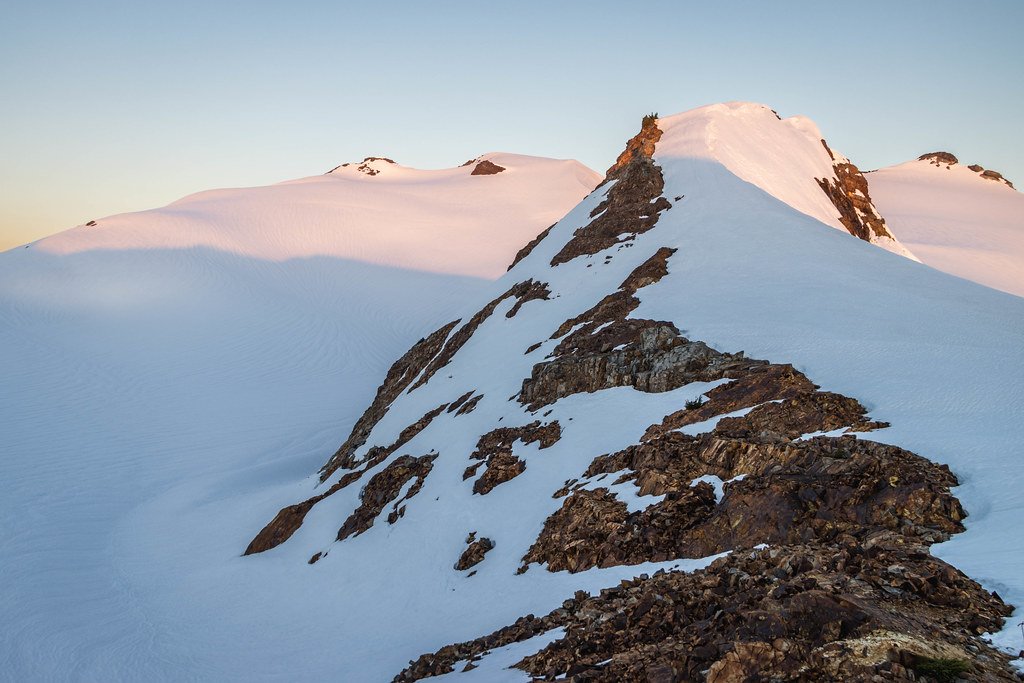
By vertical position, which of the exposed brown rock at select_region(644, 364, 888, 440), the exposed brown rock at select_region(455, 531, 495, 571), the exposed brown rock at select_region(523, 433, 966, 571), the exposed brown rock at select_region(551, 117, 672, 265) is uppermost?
the exposed brown rock at select_region(551, 117, 672, 265)

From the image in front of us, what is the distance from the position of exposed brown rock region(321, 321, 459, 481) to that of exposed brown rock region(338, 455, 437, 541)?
469 cm

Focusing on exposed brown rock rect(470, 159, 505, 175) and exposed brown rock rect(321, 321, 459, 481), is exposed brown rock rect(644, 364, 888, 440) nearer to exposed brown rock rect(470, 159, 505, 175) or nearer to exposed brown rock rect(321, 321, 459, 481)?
exposed brown rock rect(321, 321, 459, 481)

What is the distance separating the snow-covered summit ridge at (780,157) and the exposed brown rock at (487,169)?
4960cm

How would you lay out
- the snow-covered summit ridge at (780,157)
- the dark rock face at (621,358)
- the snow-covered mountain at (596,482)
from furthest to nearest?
1. the snow-covered summit ridge at (780,157)
2. the dark rock face at (621,358)
3. the snow-covered mountain at (596,482)

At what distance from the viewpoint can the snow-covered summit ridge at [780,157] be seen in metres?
41.3

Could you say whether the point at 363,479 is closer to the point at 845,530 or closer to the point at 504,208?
the point at 845,530

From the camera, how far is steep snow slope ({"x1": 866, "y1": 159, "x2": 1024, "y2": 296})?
5403 centimetres

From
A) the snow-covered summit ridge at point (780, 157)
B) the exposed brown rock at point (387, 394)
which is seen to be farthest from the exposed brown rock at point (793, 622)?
the snow-covered summit ridge at point (780, 157)

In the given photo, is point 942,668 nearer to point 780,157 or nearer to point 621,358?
point 621,358

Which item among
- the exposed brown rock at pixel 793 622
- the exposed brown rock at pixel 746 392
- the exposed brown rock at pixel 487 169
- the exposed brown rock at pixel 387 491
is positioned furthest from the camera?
the exposed brown rock at pixel 487 169

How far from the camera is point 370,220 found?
78.9 meters

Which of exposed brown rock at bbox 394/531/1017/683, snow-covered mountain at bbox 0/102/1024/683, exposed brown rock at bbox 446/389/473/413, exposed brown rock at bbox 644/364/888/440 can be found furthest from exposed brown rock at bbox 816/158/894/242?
Answer: exposed brown rock at bbox 394/531/1017/683

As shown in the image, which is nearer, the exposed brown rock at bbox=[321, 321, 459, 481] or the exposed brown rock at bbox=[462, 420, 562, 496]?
the exposed brown rock at bbox=[462, 420, 562, 496]

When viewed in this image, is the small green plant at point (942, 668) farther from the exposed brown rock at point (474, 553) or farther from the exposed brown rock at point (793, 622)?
the exposed brown rock at point (474, 553)
